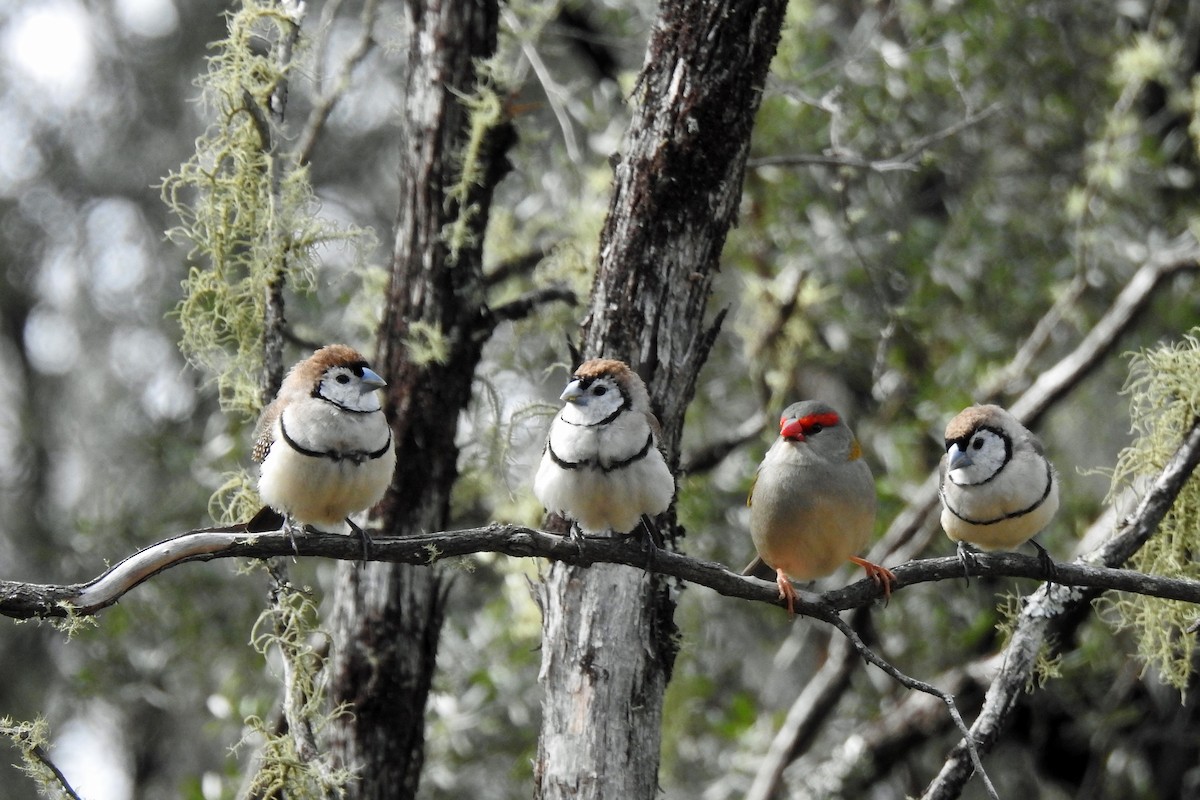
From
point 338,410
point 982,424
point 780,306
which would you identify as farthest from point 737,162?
point 780,306

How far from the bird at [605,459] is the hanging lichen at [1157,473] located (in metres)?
1.75

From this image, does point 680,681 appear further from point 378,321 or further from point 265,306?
point 265,306

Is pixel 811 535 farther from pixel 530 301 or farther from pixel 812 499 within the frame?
pixel 530 301

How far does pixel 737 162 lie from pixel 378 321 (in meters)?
1.60

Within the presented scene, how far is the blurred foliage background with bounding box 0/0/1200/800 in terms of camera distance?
6266 mm

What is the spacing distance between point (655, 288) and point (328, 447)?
1.16 metres

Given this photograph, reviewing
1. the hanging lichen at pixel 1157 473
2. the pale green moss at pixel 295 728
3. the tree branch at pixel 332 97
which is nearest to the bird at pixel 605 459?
the pale green moss at pixel 295 728

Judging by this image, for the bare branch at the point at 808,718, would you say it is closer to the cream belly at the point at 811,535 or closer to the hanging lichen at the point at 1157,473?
the hanging lichen at the point at 1157,473

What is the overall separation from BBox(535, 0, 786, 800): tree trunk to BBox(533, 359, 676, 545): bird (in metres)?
0.37

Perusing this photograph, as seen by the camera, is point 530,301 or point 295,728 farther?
point 530,301

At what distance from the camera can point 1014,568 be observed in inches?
151

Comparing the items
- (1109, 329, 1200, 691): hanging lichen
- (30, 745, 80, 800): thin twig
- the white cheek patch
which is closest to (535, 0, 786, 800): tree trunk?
the white cheek patch

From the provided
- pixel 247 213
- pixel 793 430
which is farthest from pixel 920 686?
pixel 247 213

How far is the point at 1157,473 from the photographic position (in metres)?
4.36
